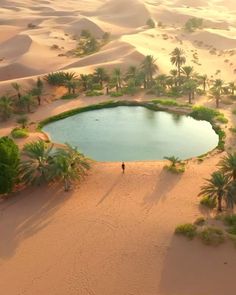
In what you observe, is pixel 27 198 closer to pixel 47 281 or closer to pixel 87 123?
pixel 47 281

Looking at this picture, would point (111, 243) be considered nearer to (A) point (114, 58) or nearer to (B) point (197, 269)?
(B) point (197, 269)

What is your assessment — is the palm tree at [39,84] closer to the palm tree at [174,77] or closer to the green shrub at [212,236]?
the palm tree at [174,77]

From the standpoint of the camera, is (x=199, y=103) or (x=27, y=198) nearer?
(x=27, y=198)

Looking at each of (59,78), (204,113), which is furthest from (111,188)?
(59,78)

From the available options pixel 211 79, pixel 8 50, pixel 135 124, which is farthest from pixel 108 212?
pixel 8 50

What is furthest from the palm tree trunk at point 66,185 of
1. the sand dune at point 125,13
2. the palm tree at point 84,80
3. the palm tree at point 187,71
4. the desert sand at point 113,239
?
the sand dune at point 125,13

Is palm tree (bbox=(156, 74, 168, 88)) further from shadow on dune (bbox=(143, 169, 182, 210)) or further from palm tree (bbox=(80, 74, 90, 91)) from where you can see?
shadow on dune (bbox=(143, 169, 182, 210))
